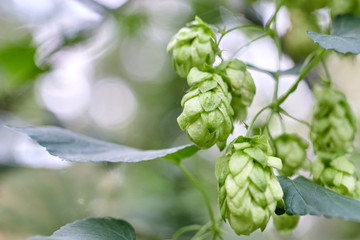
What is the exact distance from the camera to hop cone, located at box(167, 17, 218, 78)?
98 centimetres

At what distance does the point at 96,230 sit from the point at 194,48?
19.3 inches

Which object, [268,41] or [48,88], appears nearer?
[268,41]

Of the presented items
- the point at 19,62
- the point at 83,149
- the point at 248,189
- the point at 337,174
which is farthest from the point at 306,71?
the point at 19,62

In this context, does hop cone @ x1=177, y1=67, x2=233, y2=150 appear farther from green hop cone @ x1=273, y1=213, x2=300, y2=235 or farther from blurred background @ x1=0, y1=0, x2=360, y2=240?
blurred background @ x1=0, y1=0, x2=360, y2=240

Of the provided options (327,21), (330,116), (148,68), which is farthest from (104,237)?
(148,68)

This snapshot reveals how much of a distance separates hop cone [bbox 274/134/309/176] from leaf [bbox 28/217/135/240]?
1.44ft

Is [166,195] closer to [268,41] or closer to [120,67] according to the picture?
[268,41]

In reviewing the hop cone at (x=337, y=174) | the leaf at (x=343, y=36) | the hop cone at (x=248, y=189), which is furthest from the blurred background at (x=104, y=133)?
the hop cone at (x=248, y=189)

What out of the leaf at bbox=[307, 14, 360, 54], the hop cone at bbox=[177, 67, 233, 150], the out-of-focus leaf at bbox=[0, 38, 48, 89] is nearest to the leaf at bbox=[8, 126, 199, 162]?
the hop cone at bbox=[177, 67, 233, 150]

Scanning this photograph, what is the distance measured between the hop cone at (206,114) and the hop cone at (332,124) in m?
0.37

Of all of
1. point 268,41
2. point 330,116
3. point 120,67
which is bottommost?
point 120,67

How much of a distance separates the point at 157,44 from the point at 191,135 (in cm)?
216

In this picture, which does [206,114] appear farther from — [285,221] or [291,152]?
[285,221]

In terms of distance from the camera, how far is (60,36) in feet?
7.11
